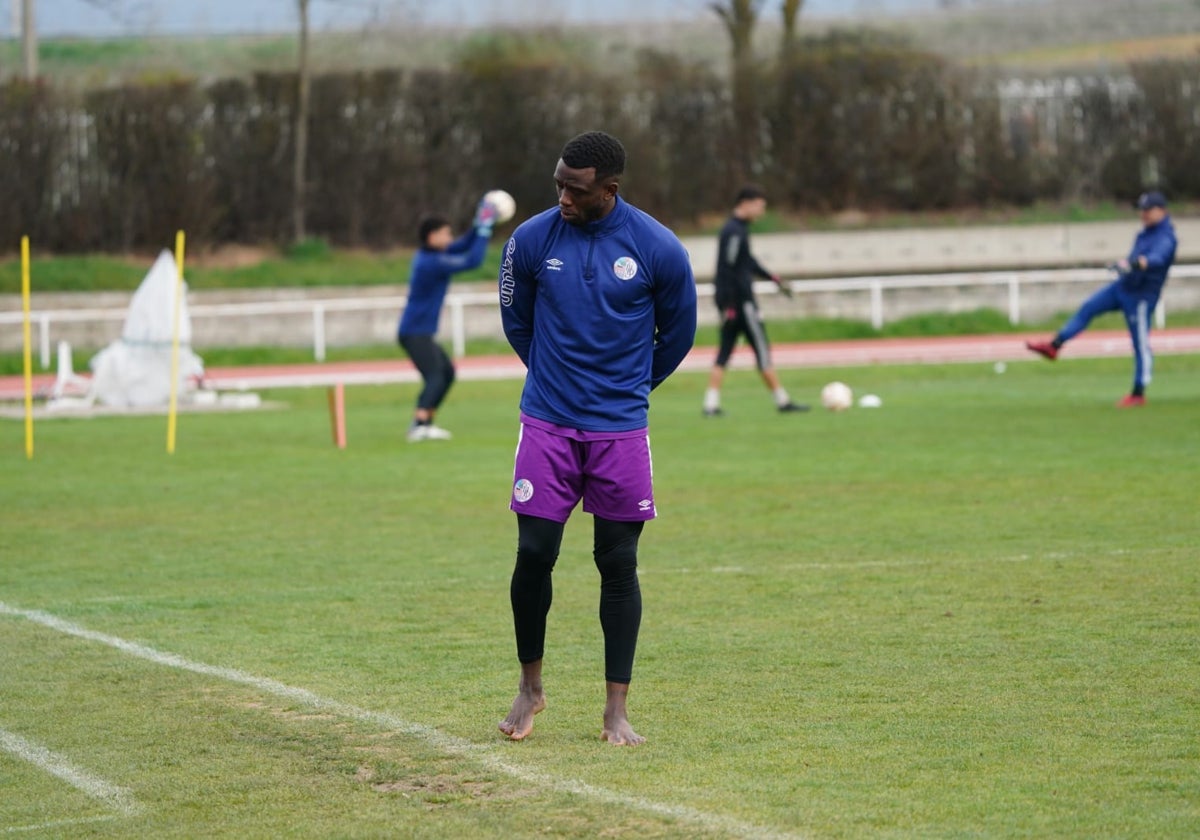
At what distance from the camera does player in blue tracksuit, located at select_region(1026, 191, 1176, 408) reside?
18.9 metres

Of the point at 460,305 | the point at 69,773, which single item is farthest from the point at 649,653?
the point at 460,305

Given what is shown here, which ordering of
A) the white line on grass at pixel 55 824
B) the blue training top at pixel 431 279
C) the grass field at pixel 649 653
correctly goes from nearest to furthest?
the white line on grass at pixel 55 824, the grass field at pixel 649 653, the blue training top at pixel 431 279

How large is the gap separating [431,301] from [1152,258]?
23.8ft

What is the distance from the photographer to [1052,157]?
40.2 metres

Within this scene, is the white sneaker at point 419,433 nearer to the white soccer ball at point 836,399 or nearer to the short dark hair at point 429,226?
the short dark hair at point 429,226

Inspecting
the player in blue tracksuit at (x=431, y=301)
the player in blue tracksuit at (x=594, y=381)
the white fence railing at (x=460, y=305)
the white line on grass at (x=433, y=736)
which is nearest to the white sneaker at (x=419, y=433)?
the player in blue tracksuit at (x=431, y=301)

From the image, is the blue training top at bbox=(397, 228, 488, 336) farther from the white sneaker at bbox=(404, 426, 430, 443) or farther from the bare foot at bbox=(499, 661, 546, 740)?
the bare foot at bbox=(499, 661, 546, 740)

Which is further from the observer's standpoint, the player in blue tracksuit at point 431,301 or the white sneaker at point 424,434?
the white sneaker at point 424,434

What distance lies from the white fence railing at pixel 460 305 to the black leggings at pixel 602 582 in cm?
2338

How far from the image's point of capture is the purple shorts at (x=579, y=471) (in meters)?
6.66

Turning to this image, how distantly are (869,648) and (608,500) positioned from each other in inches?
76.1

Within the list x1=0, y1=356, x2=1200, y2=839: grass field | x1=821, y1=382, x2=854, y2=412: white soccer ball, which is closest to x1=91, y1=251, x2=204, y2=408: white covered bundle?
x1=0, y1=356, x2=1200, y2=839: grass field

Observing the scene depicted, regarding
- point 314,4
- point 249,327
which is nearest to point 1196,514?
point 249,327

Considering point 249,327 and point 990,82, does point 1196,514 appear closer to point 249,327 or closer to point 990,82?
point 249,327
